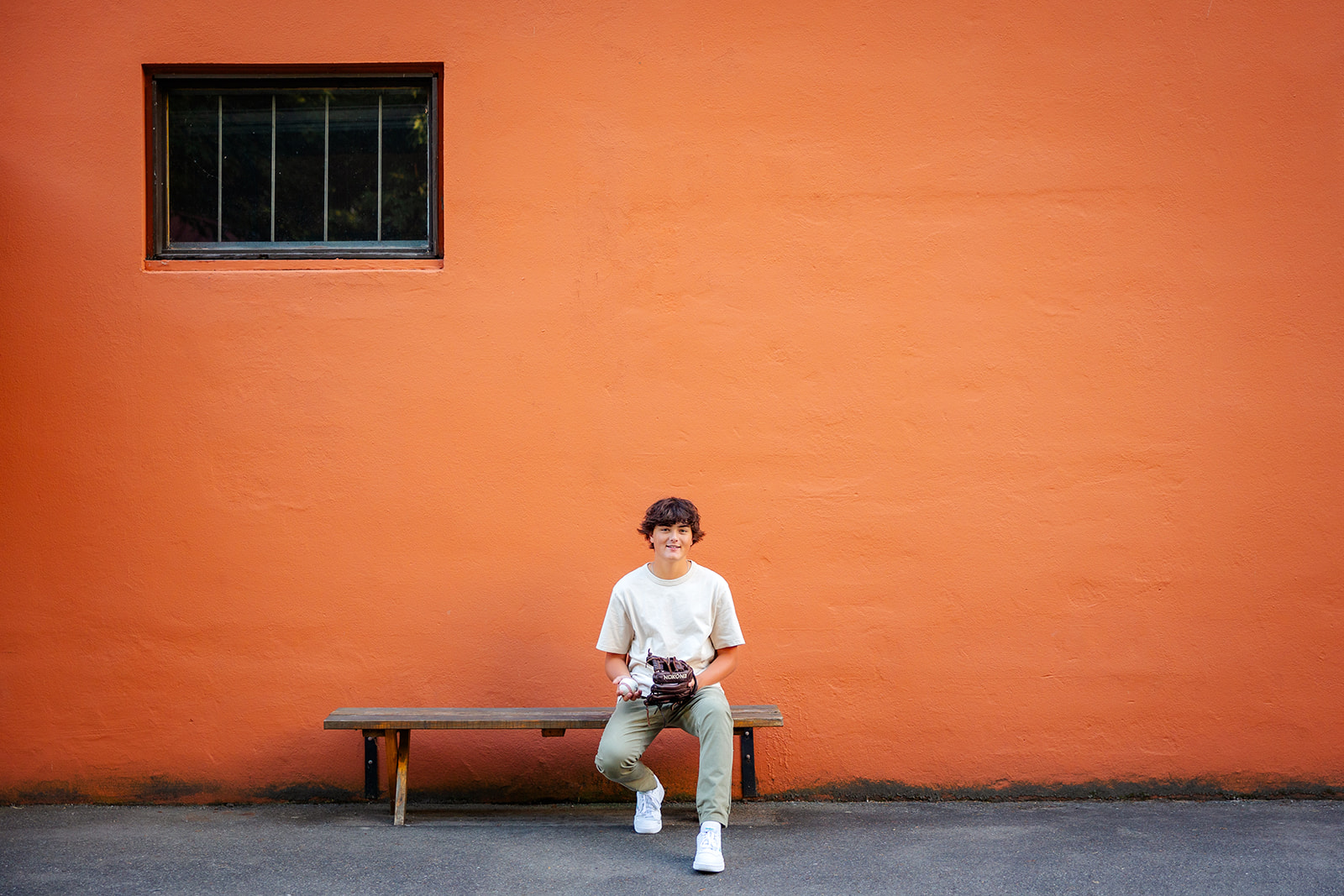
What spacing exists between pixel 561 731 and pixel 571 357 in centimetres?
170

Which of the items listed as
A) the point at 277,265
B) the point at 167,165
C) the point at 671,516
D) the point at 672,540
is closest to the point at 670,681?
the point at 672,540

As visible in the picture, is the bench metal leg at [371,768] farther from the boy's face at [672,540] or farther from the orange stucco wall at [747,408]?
the boy's face at [672,540]

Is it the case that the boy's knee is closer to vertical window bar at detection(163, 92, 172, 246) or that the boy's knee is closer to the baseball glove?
the baseball glove

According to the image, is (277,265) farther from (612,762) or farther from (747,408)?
(612,762)

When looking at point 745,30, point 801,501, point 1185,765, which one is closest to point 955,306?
point 801,501

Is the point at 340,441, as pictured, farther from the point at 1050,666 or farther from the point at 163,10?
the point at 1050,666

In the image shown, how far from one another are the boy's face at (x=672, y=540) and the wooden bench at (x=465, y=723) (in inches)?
30.3

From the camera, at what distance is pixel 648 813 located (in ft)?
14.0

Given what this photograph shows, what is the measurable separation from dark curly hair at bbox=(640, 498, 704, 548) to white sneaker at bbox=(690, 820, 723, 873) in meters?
1.15

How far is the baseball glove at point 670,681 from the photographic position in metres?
4.11

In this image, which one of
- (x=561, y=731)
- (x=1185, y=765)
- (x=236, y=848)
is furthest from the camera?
(x=1185, y=765)

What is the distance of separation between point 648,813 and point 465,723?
0.87m

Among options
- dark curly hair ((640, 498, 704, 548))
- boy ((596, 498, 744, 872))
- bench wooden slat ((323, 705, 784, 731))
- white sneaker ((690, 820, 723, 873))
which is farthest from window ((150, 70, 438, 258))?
white sneaker ((690, 820, 723, 873))

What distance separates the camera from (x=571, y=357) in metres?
4.74
